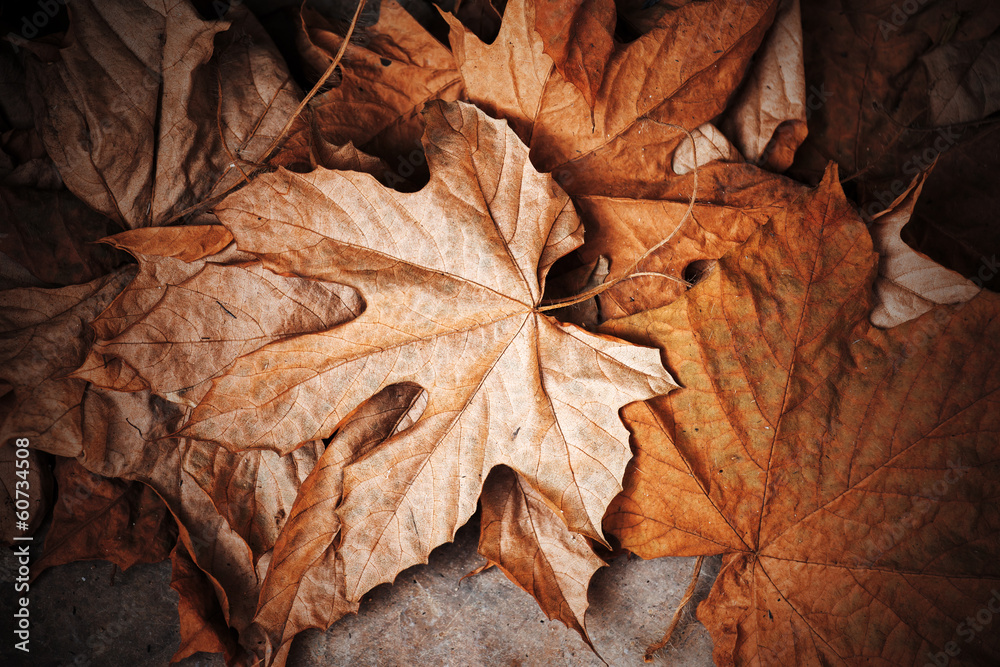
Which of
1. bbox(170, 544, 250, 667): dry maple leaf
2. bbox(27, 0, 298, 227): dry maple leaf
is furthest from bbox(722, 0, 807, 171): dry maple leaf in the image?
bbox(170, 544, 250, 667): dry maple leaf

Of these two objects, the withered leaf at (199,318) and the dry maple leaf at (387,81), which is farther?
the dry maple leaf at (387,81)

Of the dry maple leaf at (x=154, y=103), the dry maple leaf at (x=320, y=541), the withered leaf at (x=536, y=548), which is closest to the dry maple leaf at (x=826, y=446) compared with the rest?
the withered leaf at (x=536, y=548)

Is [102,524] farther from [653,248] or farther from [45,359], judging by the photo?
[653,248]

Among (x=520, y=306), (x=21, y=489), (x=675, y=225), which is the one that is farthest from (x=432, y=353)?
(x=21, y=489)

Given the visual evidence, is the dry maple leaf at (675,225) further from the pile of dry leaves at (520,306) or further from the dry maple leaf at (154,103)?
the dry maple leaf at (154,103)

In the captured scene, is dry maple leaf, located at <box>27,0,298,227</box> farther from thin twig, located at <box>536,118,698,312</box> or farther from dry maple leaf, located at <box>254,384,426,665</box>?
thin twig, located at <box>536,118,698,312</box>

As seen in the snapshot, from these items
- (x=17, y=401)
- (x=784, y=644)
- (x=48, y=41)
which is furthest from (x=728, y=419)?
(x=48, y=41)
